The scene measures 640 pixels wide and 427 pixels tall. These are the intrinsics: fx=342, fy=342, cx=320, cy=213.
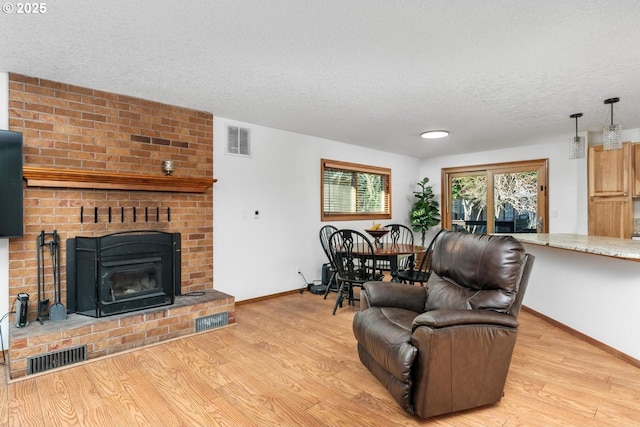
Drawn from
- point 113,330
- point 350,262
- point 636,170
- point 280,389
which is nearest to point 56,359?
point 113,330

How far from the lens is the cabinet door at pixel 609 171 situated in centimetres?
450

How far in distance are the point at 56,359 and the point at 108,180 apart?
151 centimetres

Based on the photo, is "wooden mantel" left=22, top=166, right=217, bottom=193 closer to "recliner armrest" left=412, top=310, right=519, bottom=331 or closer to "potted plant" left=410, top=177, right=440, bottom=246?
"recliner armrest" left=412, top=310, right=519, bottom=331

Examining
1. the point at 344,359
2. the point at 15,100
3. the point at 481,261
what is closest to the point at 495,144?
the point at 481,261

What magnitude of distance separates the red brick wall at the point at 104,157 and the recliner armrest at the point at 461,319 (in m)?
2.80

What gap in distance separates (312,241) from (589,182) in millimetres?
4138

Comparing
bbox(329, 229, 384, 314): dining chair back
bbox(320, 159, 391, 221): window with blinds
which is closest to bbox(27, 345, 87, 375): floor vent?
bbox(329, 229, 384, 314): dining chair back

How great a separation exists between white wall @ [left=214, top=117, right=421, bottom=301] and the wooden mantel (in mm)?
463

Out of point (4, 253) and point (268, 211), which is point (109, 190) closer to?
point (4, 253)

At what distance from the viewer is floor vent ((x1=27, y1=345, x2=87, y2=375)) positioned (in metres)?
2.49

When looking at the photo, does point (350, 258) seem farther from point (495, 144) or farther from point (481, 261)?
point (495, 144)

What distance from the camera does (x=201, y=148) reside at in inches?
155

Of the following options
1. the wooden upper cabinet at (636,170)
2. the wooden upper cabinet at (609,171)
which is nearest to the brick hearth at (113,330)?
the wooden upper cabinet at (609,171)

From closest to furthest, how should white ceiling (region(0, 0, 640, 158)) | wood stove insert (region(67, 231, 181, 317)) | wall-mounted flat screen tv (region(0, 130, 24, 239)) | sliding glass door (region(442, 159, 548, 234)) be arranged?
white ceiling (region(0, 0, 640, 158)) < wall-mounted flat screen tv (region(0, 130, 24, 239)) < wood stove insert (region(67, 231, 181, 317)) < sliding glass door (region(442, 159, 548, 234))
